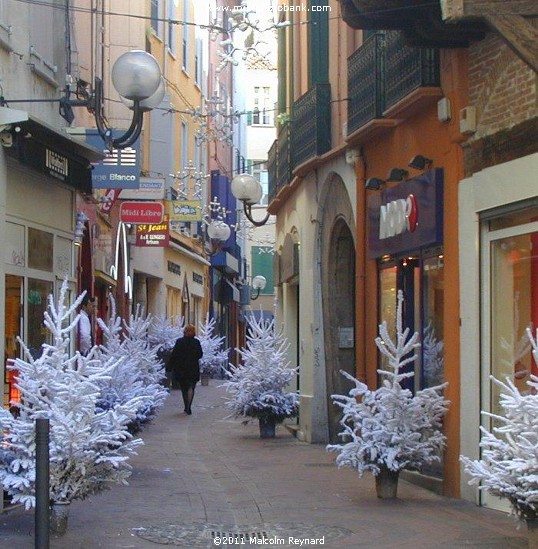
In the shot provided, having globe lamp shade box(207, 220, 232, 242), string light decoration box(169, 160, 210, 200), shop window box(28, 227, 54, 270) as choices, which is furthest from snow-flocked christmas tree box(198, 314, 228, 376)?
shop window box(28, 227, 54, 270)

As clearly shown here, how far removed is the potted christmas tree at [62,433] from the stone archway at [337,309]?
29.6 feet

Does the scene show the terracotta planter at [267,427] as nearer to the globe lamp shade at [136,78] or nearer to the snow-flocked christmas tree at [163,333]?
the globe lamp shade at [136,78]

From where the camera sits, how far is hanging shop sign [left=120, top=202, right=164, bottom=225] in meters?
27.1

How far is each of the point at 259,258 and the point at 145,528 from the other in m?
57.0

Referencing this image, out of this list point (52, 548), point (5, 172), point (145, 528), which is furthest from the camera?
point (5, 172)

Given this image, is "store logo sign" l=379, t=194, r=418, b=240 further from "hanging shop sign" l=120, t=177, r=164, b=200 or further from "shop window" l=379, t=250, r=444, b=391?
"hanging shop sign" l=120, t=177, r=164, b=200

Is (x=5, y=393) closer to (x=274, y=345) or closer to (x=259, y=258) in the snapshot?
(x=274, y=345)

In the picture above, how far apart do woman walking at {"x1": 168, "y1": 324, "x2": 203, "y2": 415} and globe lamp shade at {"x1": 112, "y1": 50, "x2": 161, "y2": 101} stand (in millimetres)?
12802

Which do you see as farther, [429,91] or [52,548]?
[429,91]

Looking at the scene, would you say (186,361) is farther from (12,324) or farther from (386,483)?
(386,483)

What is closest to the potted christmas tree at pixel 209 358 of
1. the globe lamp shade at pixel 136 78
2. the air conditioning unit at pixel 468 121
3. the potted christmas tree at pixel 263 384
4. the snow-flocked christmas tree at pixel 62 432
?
the potted christmas tree at pixel 263 384

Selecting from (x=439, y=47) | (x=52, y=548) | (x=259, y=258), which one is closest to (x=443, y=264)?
(x=439, y=47)

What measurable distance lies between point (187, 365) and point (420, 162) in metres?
12.5

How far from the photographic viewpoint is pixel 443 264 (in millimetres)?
13016
